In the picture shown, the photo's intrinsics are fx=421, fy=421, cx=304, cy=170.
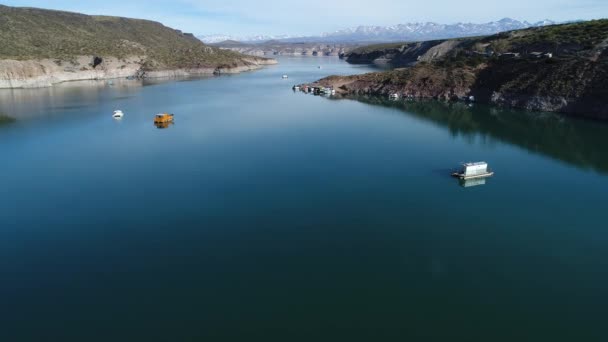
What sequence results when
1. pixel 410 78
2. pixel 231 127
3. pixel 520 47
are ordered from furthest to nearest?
pixel 520 47 → pixel 410 78 → pixel 231 127

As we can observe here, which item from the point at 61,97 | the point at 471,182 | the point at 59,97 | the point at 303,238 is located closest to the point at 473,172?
the point at 471,182

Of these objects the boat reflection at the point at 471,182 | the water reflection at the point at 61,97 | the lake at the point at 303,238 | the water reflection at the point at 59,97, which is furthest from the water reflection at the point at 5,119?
the boat reflection at the point at 471,182

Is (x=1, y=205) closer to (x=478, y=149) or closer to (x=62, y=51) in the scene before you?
(x=478, y=149)

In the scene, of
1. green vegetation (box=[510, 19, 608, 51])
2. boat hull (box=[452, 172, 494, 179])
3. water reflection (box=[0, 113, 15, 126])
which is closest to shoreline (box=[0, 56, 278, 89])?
water reflection (box=[0, 113, 15, 126])

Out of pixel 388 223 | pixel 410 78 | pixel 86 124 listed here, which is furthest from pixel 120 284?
pixel 410 78

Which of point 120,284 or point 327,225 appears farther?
point 327,225

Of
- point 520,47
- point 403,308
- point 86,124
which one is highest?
point 520,47
